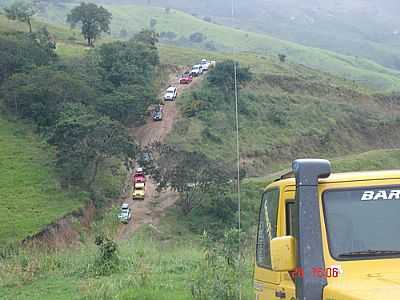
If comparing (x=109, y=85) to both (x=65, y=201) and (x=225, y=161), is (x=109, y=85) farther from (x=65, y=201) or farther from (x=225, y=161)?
(x=65, y=201)

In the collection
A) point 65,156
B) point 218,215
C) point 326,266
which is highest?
point 326,266

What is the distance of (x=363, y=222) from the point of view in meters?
4.86

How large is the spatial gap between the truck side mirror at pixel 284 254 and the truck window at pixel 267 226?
37.8 inches

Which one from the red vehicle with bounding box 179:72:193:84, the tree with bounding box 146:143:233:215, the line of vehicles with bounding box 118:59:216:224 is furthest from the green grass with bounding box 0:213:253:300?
the red vehicle with bounding box 179:72:193:84

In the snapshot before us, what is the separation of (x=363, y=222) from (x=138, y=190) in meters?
38.7

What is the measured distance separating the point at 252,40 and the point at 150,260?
460 feet

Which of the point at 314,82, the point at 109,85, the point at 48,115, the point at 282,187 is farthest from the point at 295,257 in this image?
the point at 314,82

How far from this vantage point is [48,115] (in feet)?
155

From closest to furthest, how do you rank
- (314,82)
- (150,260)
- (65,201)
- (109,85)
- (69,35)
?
1. (150,260)
2. (65,201)
3. (109,85)
4. (314,82)
5. (69,35)

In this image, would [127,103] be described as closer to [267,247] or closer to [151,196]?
[151,196]

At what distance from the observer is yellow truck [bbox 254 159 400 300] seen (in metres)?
4.53

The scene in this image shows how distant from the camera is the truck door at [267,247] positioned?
553 cm

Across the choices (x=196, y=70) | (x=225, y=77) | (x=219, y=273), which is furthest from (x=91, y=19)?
(x=219, y=273)

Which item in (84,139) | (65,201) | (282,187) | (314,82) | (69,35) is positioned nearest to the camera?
(282,187)
